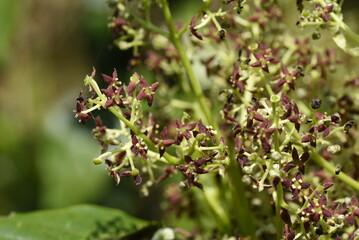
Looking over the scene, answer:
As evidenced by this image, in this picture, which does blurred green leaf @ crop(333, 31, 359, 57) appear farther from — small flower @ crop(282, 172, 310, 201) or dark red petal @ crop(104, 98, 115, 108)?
dark red petal @ crop(104, 98, 115, 108)

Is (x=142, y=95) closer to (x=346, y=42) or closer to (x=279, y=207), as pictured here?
(x=279, y=207)

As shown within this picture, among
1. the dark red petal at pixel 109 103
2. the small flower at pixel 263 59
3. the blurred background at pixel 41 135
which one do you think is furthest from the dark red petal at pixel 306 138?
the blurred background at pixel 41 135

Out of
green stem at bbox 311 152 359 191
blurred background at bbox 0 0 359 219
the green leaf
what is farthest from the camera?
blurred background at bbox 0 0 359 219

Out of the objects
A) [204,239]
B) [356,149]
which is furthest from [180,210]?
[356,149]

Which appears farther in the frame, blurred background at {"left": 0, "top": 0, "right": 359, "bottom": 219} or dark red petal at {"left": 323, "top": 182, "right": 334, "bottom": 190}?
blurred background at {"left": 0, "top": 0, "right": 359, "bottom": 219}

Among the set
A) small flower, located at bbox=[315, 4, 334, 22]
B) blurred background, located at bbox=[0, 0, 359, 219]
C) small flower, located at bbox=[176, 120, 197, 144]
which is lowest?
blurred background, located at bbox=[0, 0, 359, 219]

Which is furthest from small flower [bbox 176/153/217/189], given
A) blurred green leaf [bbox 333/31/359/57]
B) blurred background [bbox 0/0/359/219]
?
blurred background [bbox 0/0/359/219]
